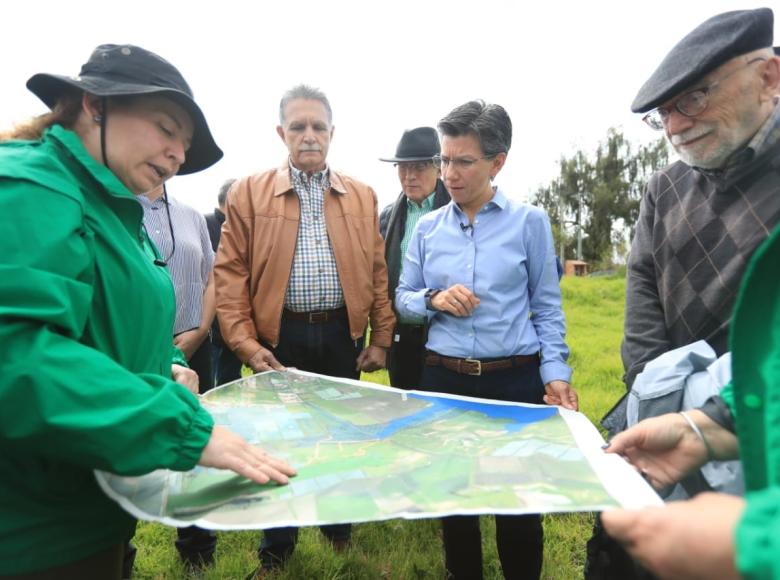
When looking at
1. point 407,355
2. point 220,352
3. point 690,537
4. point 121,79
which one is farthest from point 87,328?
point 220,352

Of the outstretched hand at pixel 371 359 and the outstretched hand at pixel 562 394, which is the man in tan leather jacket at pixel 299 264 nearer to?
the outstretched hand at pixel 371 359

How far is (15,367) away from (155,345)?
53 centimetres

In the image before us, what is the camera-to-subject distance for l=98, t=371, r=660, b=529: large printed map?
138 centimetres

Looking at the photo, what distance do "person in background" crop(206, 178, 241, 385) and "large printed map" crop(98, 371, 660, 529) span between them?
216 centimetres

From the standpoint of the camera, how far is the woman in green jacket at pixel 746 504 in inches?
27.9

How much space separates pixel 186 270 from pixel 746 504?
3507 millimetres

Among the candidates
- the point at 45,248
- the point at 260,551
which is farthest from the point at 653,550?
the point at 260,551

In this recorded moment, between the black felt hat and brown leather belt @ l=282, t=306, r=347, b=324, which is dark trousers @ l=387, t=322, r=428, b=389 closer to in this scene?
brown leather belt @ l=282, t=306, r=347, b=324

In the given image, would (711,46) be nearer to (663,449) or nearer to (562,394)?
(663,449)

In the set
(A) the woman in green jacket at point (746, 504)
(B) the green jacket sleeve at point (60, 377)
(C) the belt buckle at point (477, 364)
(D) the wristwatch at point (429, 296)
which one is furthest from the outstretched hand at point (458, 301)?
(A) the woman in green jacket at point (746, 504)

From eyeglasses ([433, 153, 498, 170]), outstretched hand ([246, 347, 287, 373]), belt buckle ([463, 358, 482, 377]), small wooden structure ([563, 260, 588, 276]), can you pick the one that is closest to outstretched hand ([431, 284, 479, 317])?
belt buckle ([463, 358, 482, 377])

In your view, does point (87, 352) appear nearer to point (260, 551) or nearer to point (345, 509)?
point (345, 509)

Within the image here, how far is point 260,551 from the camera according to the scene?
315 cm

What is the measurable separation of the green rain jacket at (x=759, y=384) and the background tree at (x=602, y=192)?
40332 mm
